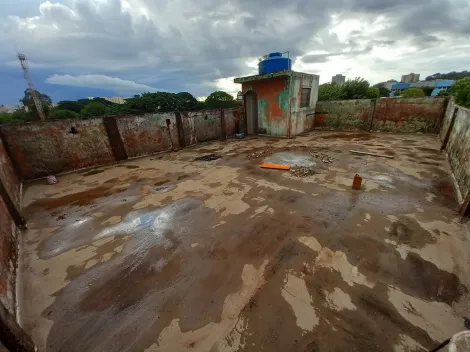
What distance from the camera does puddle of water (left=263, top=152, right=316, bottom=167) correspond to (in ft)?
21.8

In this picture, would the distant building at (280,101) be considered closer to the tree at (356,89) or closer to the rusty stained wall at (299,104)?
the rusty stained wall at (299,104)

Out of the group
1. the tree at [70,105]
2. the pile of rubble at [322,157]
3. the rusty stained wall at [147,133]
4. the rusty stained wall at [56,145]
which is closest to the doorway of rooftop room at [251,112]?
the rusty stained wall at [147,133]

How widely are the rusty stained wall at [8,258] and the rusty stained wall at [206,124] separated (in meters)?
7.41

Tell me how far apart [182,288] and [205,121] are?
29.5ft

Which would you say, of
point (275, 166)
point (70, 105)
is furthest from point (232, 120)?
point (70, 105)

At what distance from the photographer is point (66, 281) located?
2.76m

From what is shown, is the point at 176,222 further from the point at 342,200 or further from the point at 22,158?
the point at 22,158

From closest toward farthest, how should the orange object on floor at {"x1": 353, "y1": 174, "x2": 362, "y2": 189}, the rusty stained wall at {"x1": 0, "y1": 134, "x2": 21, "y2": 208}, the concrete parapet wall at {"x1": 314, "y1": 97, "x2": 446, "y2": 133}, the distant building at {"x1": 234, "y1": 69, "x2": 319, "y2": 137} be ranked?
the rusty stained wall at {"x1": 0, "y1": 134, "x2": 21, "y2": 208}, the orange object on floor at {"x1": 353, "y1": 174, "x2": 362, "y2": 189}, the concrete parapet wall at {"x1": 314, "y1": 97, "x2": 446, "y2": 133}, the distant building at {"x1": 234, "y1": 69, "x2": 319, "y2": 137}

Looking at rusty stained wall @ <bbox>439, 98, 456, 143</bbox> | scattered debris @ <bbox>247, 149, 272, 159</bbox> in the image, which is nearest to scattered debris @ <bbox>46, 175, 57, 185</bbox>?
scattered debris @ <bbox>247, 149, 272, 159</bbox>

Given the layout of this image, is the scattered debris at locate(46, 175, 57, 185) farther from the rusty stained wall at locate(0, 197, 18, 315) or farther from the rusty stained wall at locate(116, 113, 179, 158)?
the rusty stained wall at locate(0, 197, 18, 315)

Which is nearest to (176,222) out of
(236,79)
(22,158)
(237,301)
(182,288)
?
(182,288)

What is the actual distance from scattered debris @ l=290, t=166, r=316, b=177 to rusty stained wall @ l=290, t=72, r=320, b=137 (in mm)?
5185

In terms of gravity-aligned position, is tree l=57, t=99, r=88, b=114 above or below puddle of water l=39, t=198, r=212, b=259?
above

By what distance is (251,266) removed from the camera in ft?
9.13
